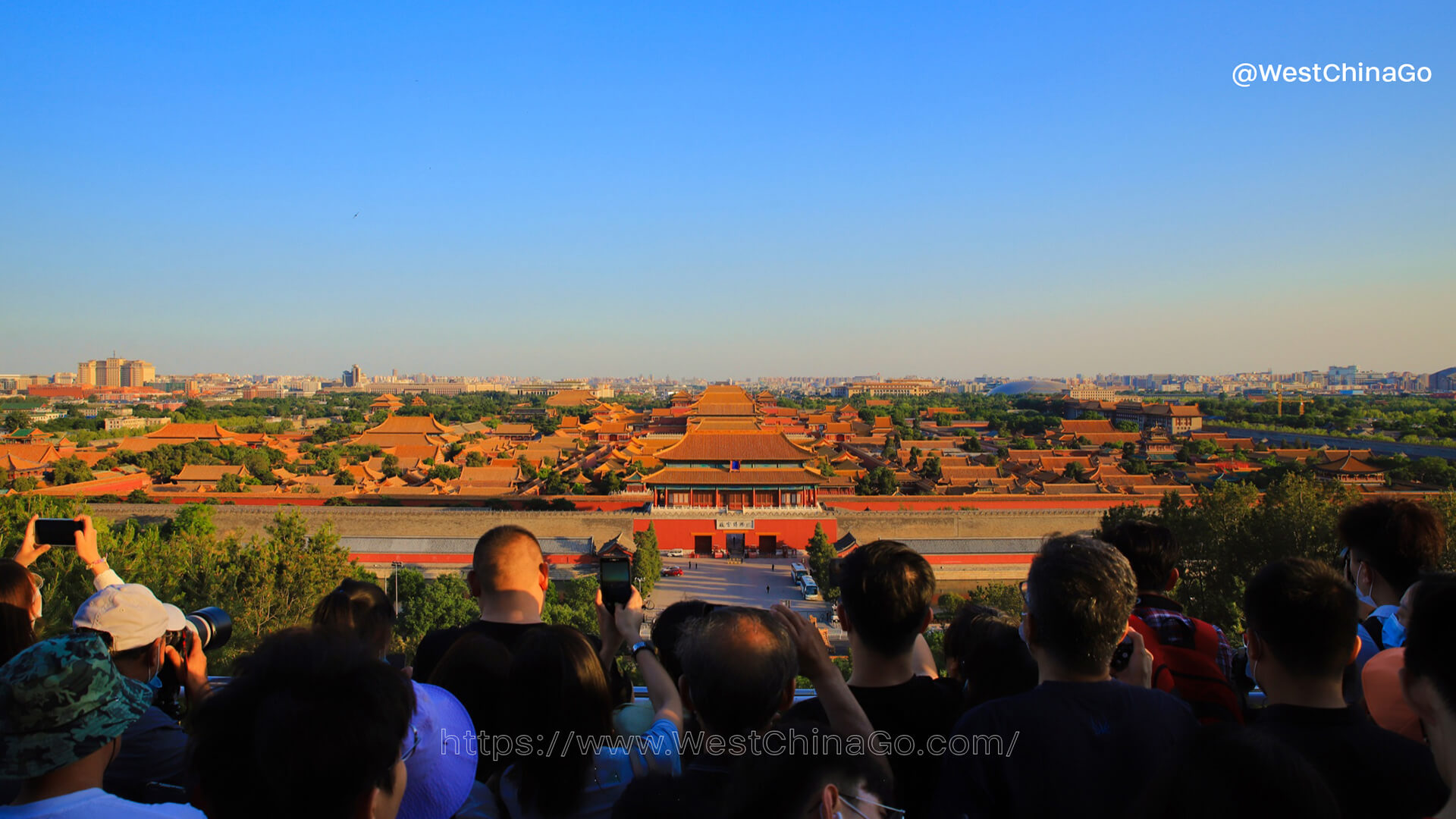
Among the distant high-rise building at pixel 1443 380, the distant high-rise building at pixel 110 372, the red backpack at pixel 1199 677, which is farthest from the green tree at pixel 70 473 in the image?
the distant high-rise building at pixel 1443 380

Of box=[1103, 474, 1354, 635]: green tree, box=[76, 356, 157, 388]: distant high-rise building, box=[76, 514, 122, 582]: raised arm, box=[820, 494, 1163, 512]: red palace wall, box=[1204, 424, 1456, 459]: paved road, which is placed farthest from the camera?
box=[76, 356, 157, 388]: distant high-rise building

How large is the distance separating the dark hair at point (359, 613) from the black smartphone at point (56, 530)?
951mm

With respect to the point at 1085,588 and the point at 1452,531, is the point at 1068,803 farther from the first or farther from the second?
the point at 1452,531

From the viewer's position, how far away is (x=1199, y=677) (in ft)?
6.34

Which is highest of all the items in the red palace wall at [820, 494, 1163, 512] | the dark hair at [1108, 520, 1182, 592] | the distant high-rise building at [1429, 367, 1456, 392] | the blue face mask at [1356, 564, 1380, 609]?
the distant high-rise building at [1429, 367, 1456, 392]

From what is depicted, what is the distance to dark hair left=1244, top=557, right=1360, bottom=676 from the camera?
1511 millimetres

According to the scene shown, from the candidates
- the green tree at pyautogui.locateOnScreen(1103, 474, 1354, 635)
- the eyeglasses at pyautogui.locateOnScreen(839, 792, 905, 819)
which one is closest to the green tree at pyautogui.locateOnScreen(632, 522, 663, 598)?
the green tree at pyautogui.locateOnScreen(1103, 474, 1354, 635)

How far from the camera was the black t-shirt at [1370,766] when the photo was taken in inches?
53.2

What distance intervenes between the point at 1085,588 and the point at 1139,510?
15.9 metres

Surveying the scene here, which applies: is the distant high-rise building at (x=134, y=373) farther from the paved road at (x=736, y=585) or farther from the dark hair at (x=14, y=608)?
the dark hair at (x=14, y=608)

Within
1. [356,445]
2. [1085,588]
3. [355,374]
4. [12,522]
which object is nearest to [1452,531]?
[1085,588]

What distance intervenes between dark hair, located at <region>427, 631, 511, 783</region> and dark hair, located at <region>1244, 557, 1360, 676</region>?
5.32 ft

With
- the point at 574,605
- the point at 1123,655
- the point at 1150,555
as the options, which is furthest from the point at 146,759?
the point at 574,605

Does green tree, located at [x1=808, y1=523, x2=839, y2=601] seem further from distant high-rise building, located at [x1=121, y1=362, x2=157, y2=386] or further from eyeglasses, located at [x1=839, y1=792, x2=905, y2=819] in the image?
distant high-rise building, located at [x1=121, y1=362, x2=157, y2=386]
